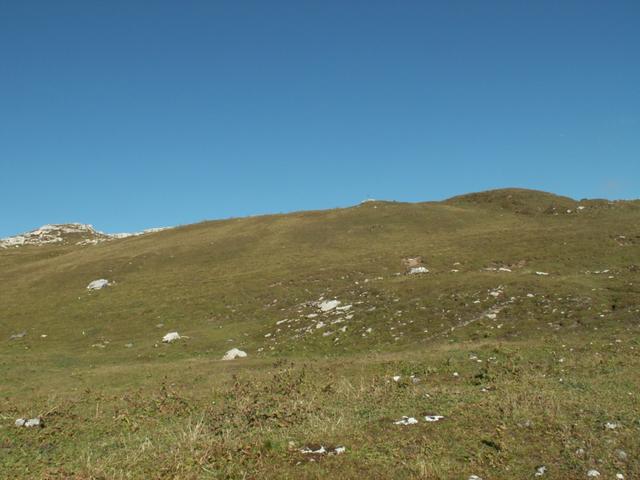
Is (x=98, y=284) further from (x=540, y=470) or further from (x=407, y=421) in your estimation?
(x=540, y=470)

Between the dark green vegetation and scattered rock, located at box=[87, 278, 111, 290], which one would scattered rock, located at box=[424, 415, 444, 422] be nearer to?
the dark green vegetation

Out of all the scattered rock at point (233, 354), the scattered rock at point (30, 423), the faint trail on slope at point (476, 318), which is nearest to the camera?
the scattered rock at point (30, 423)

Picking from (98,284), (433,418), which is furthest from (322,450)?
(98,284)

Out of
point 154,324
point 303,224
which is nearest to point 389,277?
point 154,324

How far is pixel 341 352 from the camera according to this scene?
106ft

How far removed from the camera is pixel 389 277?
4884 cm

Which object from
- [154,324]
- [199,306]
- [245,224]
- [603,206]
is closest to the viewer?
[154,324]

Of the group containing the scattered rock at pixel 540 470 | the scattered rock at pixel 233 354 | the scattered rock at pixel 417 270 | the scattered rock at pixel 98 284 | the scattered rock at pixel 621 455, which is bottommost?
the scattered rock at pixel 540 470

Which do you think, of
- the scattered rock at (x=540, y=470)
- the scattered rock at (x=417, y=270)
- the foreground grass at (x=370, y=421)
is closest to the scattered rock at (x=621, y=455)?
the foreground grass at (x=370, y=421)

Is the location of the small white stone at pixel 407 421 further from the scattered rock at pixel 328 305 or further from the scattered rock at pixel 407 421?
the scattered rock at pixel 328 305

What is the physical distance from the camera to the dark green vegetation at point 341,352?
1264 centimetres

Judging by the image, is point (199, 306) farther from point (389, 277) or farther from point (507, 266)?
point (507, 266)

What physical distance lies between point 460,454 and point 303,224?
68.7 meters

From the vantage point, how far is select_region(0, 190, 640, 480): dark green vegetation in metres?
12.6
